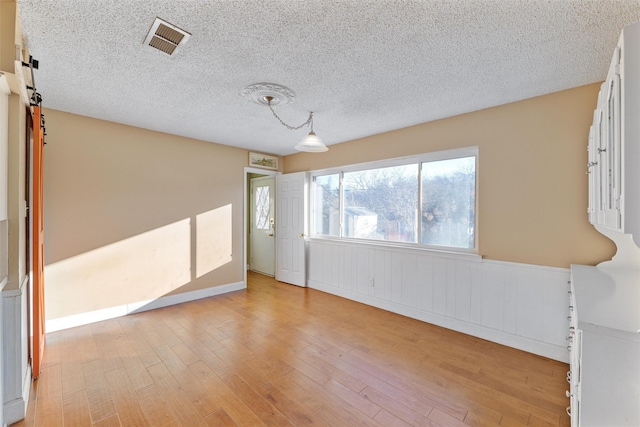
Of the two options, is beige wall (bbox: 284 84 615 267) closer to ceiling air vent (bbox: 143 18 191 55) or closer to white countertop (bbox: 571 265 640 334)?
white countertop (bbox: 571 265 640 334)

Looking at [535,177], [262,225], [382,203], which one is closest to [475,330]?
[535,177]

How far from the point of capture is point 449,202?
332cm

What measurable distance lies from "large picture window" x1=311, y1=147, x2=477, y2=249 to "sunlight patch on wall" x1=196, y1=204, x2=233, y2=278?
4.92 ft

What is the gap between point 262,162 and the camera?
5.09 metres

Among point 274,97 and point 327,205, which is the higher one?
point 274,97

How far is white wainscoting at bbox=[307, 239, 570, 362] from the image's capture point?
8.45ft

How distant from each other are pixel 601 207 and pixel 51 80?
163 inches

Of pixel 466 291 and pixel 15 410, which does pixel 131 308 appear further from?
pixel 466 291

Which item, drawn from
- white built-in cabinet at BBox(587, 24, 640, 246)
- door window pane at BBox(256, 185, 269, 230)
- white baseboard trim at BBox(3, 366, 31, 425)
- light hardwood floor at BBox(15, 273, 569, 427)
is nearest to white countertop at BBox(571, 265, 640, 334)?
white built-in cabinet at BBox(587, 24, 640, 246)

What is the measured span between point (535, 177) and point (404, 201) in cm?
146

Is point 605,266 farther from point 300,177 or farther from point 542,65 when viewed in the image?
point 300,177

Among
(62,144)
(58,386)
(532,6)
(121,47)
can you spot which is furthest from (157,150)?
(532,6)

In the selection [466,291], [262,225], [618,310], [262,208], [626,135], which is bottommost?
[466,291]

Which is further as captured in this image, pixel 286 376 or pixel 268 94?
pixel 268 94
